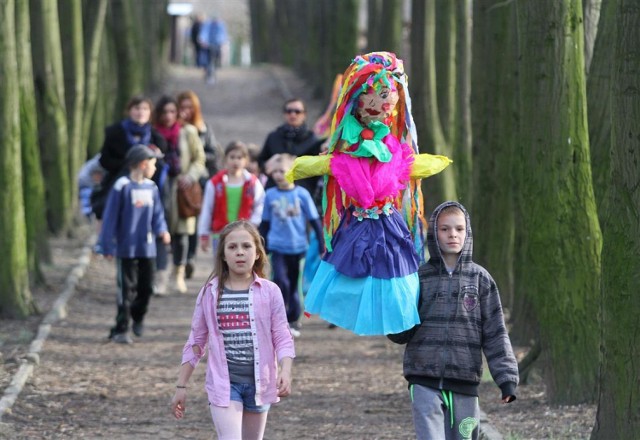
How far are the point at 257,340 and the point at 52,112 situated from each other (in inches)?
504

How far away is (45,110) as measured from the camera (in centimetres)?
1888

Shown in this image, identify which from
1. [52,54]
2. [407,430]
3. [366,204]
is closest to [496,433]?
[407,430]

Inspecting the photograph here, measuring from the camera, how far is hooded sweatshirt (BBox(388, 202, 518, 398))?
6.70 metres

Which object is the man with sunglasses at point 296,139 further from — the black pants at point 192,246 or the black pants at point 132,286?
the black pants at point 192,246

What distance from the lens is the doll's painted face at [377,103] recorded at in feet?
24.8

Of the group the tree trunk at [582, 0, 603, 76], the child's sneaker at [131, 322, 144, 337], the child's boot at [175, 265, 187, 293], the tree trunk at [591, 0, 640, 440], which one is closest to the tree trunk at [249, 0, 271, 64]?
the child's boot at [175, 265, 187, 293]

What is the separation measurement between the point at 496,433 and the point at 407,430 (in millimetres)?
880

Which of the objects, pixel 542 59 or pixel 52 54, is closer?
pixel 542 59

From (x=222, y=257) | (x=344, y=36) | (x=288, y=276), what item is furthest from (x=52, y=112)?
(x=344, y=36)

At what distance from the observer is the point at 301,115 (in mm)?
13766

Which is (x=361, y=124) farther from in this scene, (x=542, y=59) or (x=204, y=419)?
(x=204, y=419)

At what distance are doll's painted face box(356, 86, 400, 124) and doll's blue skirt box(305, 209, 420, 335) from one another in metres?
0.55

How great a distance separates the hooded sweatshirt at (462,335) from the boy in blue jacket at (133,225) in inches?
236

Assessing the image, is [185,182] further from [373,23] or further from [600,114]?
[373,23]
